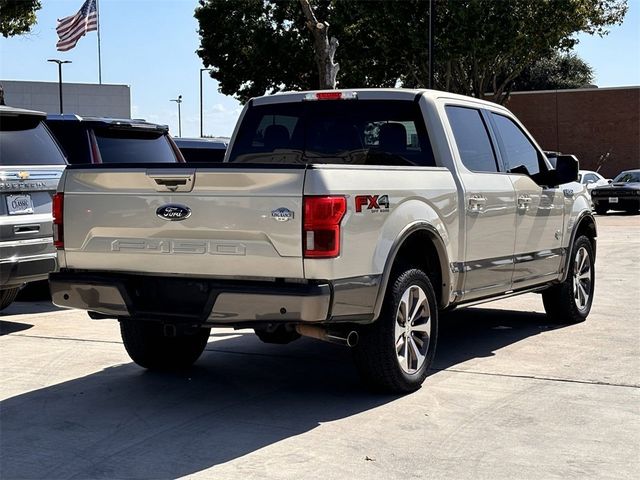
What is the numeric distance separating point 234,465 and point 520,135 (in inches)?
193

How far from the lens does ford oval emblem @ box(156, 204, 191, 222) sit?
580 centimetres

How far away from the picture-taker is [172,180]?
584 centimetres

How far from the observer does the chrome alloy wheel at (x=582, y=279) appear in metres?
9.35

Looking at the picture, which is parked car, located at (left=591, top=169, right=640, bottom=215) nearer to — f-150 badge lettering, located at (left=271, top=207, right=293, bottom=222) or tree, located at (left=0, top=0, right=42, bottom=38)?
tree, located at (left=0, top=0, right=42, bottom=38)

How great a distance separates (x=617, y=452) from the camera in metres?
5.14

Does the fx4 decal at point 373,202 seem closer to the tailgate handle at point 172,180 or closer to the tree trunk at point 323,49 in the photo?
the tailgate handle at point 172,180

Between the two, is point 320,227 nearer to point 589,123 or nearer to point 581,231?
point 581,231

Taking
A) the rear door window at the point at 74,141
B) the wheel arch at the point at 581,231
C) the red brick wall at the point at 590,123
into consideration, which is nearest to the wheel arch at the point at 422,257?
the wheel arch at the point at 581,231

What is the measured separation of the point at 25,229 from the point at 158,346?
2317 mm

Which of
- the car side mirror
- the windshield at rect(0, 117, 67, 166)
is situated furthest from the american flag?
the car side mirror

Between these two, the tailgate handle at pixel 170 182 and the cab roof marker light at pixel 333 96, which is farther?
the cab roof marker light at pixel 333 96

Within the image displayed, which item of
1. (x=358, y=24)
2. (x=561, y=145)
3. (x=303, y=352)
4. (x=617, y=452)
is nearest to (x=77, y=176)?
(x=303, y=352)

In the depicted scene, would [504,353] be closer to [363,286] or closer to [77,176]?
[363,286]

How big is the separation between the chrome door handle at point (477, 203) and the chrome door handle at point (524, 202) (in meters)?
0.71
